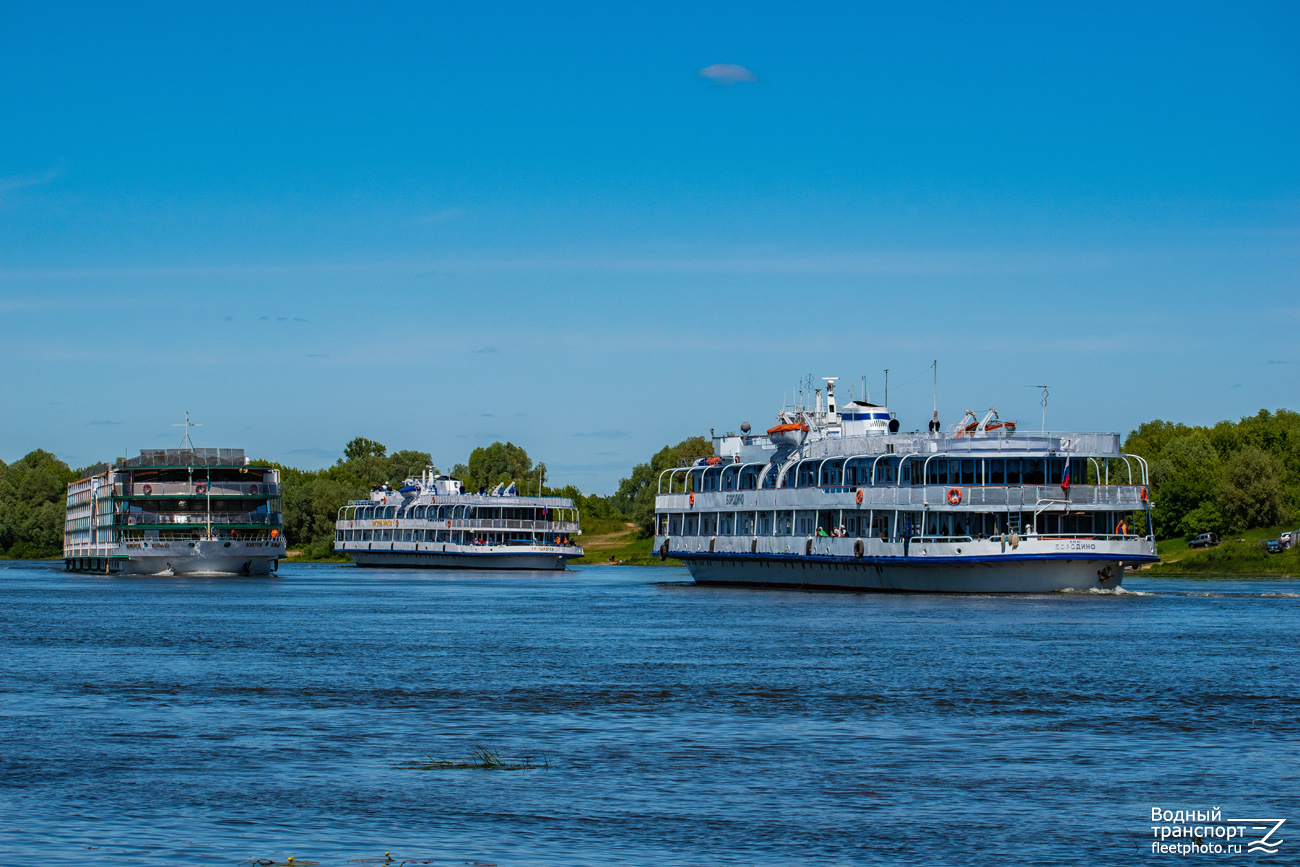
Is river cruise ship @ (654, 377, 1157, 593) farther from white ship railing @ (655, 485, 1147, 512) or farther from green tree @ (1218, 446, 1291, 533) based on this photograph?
green tree @ (1218, 446, 1291, 533)

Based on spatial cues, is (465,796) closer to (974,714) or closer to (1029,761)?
(1029,761)

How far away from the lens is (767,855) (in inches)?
848

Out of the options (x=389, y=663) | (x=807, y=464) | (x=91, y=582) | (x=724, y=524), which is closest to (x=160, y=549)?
(x=91, y=582)

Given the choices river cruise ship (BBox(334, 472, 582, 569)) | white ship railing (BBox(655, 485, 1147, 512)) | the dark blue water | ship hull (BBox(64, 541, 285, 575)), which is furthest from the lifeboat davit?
river cruise ship (BBox(334, 472, 582, 569))

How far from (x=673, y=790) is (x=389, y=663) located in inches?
954

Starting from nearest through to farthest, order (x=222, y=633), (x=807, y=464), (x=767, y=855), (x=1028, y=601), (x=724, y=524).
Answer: (x=767, y=855) → (x=222, y=633) → (x=1028, y=601) → (x=807, y=464) → (x=724, y=524)

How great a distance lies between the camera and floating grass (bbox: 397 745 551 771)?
92.8ft

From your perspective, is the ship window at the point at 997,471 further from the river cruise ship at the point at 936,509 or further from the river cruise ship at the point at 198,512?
the river cruise ship at the point at 198,512

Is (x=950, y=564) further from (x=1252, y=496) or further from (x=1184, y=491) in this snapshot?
(x=1184, y=491)

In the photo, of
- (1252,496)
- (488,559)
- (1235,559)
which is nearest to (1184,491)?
(1252,496)

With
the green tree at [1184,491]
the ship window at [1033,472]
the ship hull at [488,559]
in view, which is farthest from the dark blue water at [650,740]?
the ship hull at [488,559]

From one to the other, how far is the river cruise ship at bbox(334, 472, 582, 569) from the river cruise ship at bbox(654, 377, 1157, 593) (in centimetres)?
6703

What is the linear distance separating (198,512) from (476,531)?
38730 mm

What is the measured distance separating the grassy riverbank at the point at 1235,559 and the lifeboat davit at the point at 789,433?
4601cm
